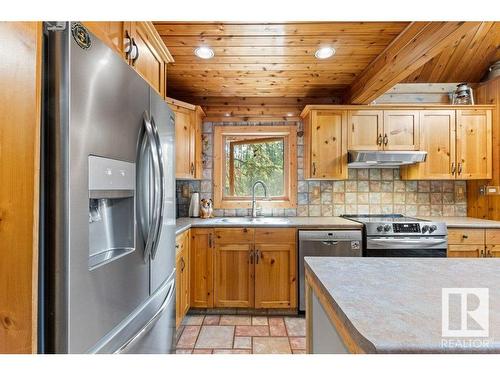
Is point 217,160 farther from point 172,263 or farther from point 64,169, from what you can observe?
point 64,169

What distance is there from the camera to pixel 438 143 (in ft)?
9.72

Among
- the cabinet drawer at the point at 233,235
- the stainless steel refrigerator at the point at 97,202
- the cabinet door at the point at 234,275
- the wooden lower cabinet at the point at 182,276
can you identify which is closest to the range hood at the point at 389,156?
the cabinet drawer at the point at 233,235

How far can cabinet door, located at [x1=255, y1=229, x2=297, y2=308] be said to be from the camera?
8.91ft

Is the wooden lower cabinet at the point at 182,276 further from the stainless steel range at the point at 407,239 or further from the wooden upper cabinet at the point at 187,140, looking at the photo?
the stainless steel range at the point at 407,239

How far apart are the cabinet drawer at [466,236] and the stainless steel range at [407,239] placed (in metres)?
0.07

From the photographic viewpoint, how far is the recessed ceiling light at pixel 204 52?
2314 mm

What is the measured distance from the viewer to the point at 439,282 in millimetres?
924

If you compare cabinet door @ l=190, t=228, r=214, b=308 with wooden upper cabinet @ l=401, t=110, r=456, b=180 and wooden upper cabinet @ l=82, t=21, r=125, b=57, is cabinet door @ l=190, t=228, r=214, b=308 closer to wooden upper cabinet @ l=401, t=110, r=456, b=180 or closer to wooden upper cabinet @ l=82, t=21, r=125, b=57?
wooden upper cabinet @ l=82, t=21, r=125, b=57

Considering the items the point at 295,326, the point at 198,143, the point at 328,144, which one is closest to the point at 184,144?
the point at 198,143

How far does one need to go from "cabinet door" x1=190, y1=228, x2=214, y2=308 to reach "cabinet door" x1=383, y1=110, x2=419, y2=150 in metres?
2.13

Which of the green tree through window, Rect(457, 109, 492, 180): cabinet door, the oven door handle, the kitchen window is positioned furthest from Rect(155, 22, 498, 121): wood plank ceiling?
the oven door handle

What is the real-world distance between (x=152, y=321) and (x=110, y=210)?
22.7 inches

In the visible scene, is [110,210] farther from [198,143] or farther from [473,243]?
[473,243]

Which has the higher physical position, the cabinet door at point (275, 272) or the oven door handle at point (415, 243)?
the oven door handle at point (415, 243)
